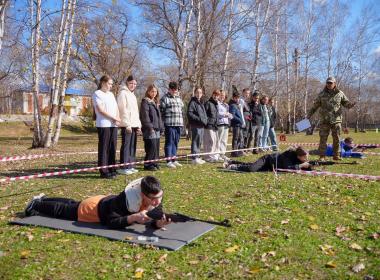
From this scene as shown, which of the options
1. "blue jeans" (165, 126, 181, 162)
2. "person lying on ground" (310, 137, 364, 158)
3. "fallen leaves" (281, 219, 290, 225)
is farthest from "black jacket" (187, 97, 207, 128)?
"fallen leaves" (281, 219, 290, 225)

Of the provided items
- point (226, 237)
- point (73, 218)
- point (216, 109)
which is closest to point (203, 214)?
point (226, 237)

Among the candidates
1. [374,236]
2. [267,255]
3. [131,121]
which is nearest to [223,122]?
[131,121]

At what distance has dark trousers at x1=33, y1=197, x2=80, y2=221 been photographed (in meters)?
5.54

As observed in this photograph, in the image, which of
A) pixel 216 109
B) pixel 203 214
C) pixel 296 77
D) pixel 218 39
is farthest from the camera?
pixel 296 77

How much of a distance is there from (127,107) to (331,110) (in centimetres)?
595

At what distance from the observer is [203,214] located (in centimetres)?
592

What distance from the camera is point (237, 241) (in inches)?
186

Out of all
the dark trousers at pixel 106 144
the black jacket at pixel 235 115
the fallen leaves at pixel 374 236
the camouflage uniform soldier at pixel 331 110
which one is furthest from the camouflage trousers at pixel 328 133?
the fallen leaves at pixel 374 236

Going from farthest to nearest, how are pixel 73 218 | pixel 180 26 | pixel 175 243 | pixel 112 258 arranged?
1. pixel 180 26
2. pixel 73 218
3. pixel 175 243
4. pixel 112 258

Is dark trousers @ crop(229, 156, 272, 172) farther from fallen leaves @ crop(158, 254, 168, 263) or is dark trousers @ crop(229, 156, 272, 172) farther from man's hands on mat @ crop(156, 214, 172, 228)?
fallen leaves @ crop(158, 254, 168, 263)

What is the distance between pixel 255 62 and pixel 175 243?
22.3m

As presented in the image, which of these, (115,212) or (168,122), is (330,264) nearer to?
(115,212)

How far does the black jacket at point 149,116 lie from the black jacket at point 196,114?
1.31 meters

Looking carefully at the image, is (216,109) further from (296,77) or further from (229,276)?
(296,77)
